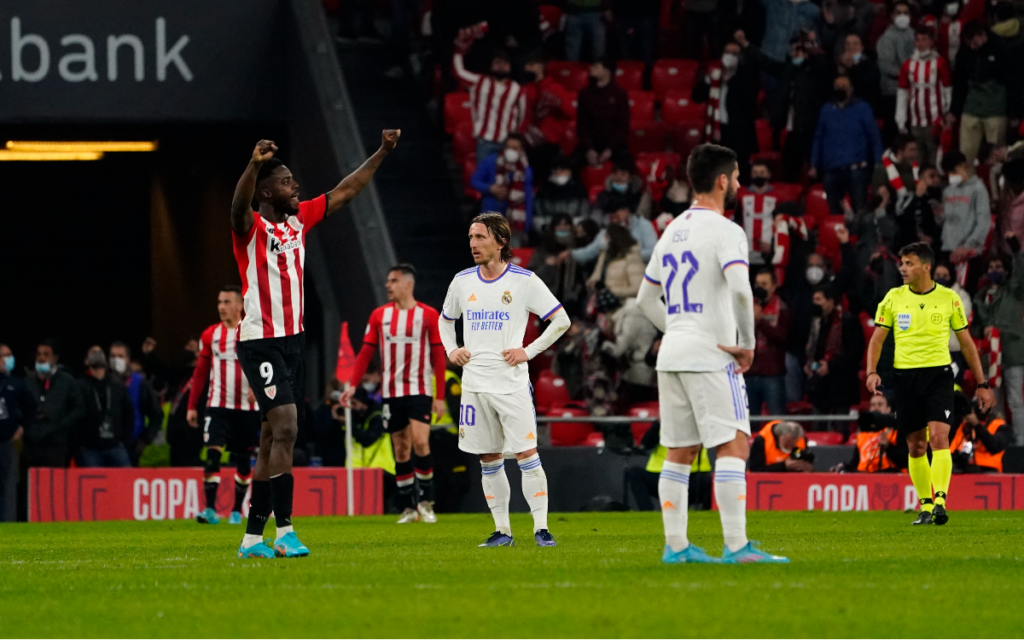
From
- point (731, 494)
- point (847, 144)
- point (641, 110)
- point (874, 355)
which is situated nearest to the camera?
point (731, 494)

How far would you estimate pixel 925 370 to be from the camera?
43.2ft

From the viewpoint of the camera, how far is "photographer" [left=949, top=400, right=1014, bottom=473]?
689 inches

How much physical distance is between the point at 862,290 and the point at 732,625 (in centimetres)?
1381

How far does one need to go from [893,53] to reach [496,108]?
17.5 feet

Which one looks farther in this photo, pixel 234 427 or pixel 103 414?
pixel 103 414

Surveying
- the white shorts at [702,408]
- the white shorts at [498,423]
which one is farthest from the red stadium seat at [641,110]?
the white shorts at [702,408]

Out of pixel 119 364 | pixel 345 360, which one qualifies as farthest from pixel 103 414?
pixel 345 360

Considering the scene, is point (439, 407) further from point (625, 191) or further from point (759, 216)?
point (759, 216)

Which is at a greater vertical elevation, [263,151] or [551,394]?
[263,151]

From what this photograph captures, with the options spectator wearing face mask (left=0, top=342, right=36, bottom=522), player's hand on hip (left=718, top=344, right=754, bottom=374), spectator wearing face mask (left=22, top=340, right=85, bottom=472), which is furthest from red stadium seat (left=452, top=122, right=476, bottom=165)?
player's hand on hip (left=718, top=344, right=754, bottom=374)

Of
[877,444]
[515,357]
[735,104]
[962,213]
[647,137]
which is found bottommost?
[877,444]

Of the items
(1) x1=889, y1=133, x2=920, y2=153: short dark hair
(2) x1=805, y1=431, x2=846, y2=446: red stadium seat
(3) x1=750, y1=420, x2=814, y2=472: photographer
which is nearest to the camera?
(3) x1=750, y1=420, x2=814, y2=472: photographer

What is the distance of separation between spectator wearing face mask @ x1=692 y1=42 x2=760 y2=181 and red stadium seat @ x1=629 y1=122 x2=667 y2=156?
1.16 m

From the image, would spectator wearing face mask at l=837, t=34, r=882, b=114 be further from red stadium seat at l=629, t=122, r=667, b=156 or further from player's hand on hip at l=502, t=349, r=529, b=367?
player's hand on hip at l=502, t=349, r=529, b=367
